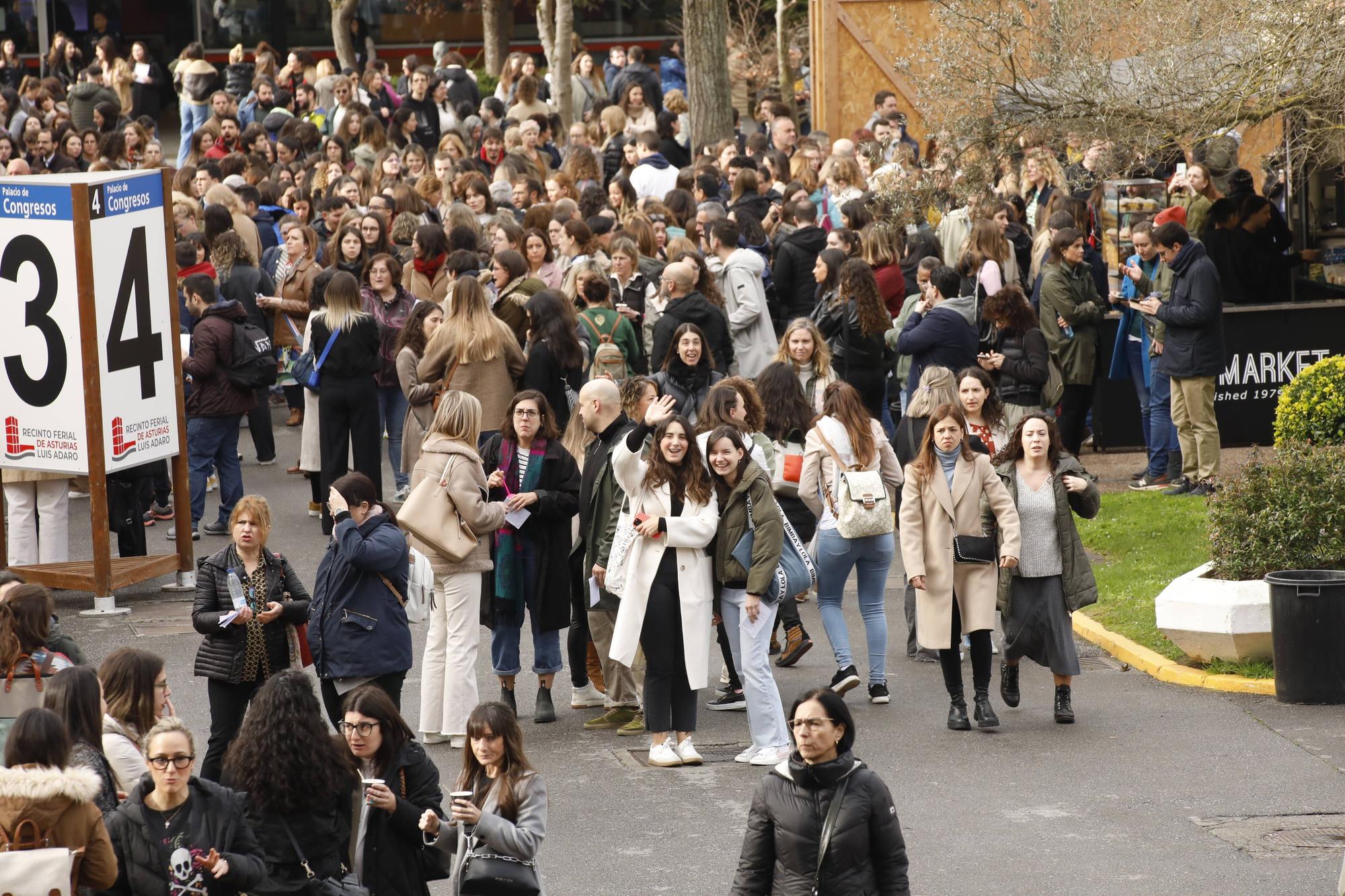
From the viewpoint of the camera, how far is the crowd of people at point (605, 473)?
20.6 ft

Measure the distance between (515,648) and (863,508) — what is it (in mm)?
2069

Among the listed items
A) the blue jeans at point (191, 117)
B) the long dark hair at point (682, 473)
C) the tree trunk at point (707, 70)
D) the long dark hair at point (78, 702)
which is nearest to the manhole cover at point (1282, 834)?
the long dark hair at point (682, 473)

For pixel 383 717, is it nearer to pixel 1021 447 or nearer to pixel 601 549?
pixel 601 549

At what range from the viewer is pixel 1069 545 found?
377 inches

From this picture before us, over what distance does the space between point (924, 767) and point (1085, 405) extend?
6.63 meters

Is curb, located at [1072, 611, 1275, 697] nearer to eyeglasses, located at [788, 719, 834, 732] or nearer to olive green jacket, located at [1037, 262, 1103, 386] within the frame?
olive green jacket, located at [1037, 262, 1103, 386]

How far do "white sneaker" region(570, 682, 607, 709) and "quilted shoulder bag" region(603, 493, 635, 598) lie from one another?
1.21 m

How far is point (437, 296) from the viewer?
1470 cm

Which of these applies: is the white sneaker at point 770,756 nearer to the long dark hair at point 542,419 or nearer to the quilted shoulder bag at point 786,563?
the quilted shoulder bag at point 786,563

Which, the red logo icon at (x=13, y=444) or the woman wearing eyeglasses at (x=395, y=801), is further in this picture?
the red logo icon at (x=13, y=444)

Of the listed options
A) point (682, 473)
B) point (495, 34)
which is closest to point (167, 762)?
point (682, 473)

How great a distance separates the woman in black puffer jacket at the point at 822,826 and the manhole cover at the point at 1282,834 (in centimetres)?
272

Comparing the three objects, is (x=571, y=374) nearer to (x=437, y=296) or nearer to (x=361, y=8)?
(x=437, y=296)

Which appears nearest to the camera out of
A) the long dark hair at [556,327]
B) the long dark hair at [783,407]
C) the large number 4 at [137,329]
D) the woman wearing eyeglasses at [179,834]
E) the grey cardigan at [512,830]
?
the woman wearing eyeglasses at [179,834]
